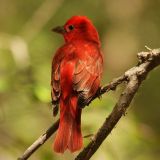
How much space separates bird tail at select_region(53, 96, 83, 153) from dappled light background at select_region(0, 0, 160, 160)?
369 millimetres

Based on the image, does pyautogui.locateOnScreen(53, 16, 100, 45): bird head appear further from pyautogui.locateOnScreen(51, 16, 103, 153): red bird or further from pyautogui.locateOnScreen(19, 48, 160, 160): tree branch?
pyautogui.locateOnScreen(19, 48, 160, 160): tree branch

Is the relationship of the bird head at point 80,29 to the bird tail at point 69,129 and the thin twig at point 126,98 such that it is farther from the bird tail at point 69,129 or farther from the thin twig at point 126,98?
the thin twig at point 126,98

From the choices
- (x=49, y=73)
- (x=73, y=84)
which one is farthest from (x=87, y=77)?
(x=49, y=73)

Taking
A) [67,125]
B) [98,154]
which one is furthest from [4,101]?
[67,125]

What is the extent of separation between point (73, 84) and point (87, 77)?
0.72 feet

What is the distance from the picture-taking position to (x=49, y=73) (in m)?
6.06

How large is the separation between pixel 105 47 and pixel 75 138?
504 cm

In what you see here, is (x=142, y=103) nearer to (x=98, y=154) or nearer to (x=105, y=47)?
(x=105, y=47)

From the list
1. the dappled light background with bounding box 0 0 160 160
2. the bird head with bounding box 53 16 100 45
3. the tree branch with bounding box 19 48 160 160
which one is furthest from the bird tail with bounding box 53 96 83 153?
the bird head with bounding box 53 16 100 45

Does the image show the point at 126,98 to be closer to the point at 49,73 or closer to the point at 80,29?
the point at 80,29

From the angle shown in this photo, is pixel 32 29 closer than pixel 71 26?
No

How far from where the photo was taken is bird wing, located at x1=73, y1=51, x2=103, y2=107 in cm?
404

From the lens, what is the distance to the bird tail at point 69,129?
3.87 m

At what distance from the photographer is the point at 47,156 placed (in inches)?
177
